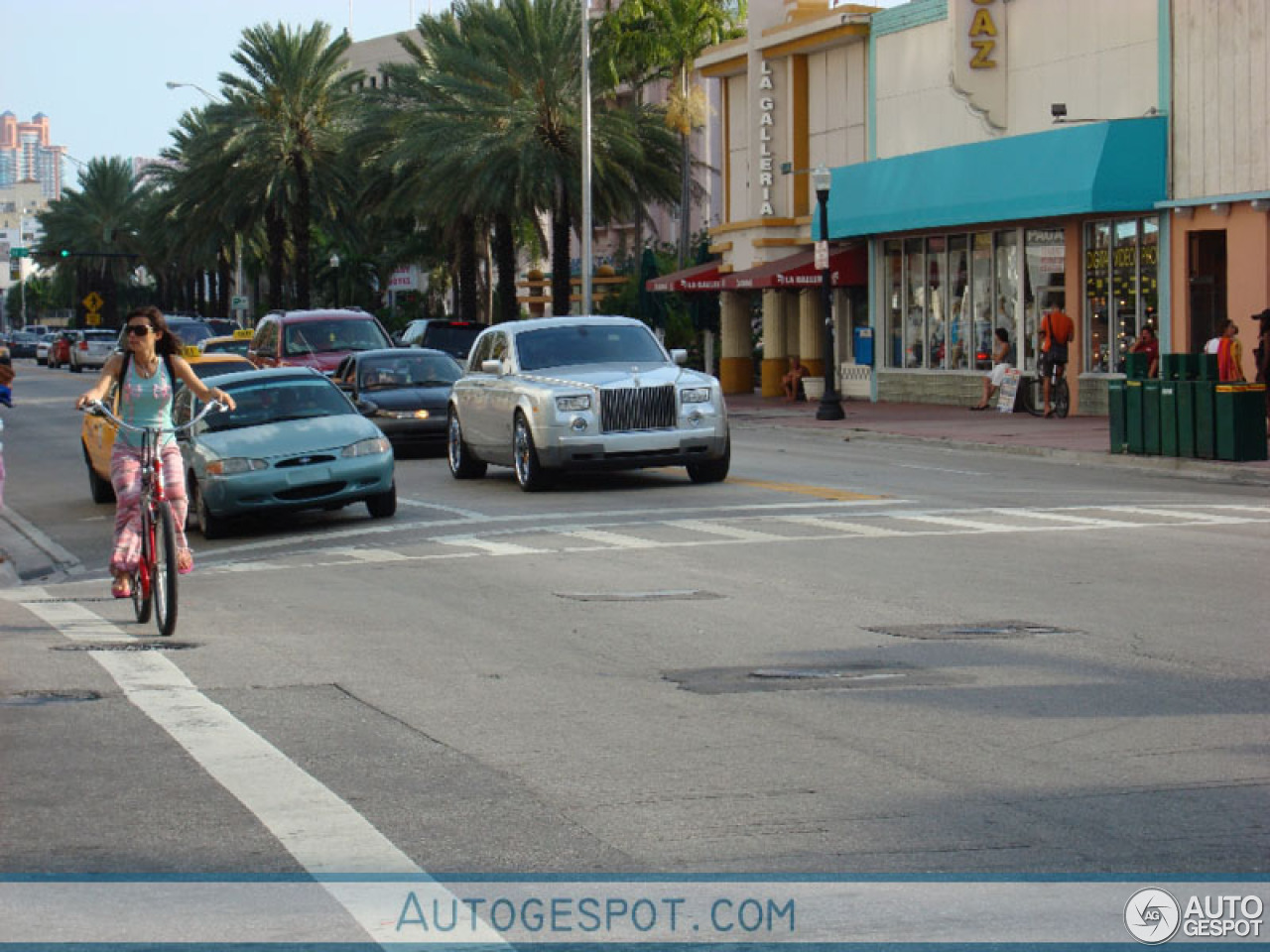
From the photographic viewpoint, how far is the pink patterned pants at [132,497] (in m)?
12.1

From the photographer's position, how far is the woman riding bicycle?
40.3ft

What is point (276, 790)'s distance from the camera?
24.5 ft

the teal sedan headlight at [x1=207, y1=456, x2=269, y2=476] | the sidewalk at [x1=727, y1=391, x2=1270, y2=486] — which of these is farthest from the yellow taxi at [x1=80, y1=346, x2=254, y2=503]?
the sidewalk at [x1=727, y1=391, x2=1270, y2=486]

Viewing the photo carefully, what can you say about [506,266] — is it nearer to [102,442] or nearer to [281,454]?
[102,442]

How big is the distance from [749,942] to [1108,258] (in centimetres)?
3188

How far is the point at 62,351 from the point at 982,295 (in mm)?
53562

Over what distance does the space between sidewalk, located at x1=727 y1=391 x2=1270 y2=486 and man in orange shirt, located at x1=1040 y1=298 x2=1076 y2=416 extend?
0.81 m

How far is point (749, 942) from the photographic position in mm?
5398

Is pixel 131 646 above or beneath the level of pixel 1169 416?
beneath

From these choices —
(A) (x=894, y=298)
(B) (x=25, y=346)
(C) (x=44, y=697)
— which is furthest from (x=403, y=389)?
(B) (x=25, y=346)

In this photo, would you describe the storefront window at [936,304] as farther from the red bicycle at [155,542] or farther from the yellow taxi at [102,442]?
the red bicycle at [155,542]

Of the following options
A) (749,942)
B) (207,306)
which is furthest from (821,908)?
(207,306)

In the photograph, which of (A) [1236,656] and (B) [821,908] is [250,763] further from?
(A) [1236,656]

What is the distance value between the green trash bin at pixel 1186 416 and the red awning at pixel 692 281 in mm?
23018
